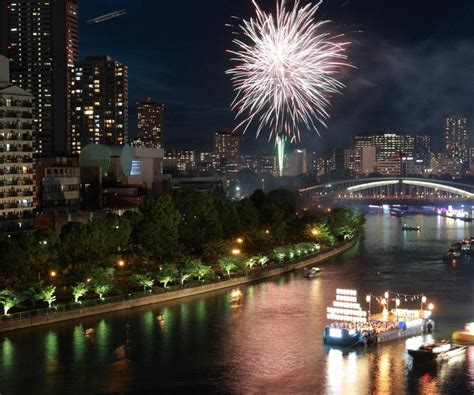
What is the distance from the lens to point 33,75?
136ft

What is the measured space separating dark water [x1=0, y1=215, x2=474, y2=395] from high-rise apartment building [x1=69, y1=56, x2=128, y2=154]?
31.5 m

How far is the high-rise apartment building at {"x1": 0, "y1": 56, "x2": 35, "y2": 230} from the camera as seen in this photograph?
17.5 m

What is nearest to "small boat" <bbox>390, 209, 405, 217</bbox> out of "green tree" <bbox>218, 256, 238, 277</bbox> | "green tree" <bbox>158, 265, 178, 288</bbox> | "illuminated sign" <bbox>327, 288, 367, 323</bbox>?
"green tree" <bbox>218, 256, 238, 277</bbox>

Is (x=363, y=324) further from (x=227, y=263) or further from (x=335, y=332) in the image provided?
(x=227, y=263)

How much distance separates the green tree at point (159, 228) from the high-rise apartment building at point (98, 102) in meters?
27.7

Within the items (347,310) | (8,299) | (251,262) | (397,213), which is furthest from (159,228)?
(397,213)

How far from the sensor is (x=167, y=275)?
14.8 meters

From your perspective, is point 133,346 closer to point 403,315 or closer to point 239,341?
point 239,341

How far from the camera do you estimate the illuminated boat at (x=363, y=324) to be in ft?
36.3

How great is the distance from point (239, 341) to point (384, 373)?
2312 mm

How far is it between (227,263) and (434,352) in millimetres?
6824

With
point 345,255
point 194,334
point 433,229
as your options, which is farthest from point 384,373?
point 433,229

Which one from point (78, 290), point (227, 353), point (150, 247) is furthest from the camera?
point (150, 247)

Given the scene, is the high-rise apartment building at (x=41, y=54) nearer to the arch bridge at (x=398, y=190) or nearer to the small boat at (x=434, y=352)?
the arch bridge at (x=398, y=190)
